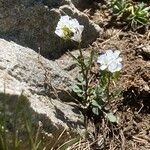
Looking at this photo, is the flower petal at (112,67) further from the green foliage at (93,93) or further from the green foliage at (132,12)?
the green foliage at (132,12)

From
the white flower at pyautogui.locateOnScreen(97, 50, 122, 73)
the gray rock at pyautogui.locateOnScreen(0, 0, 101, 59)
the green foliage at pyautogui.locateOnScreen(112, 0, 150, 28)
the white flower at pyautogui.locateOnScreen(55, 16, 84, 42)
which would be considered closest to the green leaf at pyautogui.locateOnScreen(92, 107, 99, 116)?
the white flower at pyautogui.locateOnScreen(97, 50, 122, 73)

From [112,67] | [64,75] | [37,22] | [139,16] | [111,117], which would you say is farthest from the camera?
[139,16]

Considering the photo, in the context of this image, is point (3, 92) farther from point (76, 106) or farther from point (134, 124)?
point (134, 124)

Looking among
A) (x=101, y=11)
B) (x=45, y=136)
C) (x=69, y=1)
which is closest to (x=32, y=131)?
(x=45, y=136)

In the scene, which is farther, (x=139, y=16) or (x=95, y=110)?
(x=139, y=16)

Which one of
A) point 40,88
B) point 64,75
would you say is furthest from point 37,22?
point 40,88

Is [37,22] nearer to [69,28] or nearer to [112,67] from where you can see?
[69,28]

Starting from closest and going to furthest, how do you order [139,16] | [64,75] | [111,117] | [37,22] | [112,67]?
1. [112,67]
2. [111,117]
3. [64,75]
4. [37,22]
5. [139,16]
